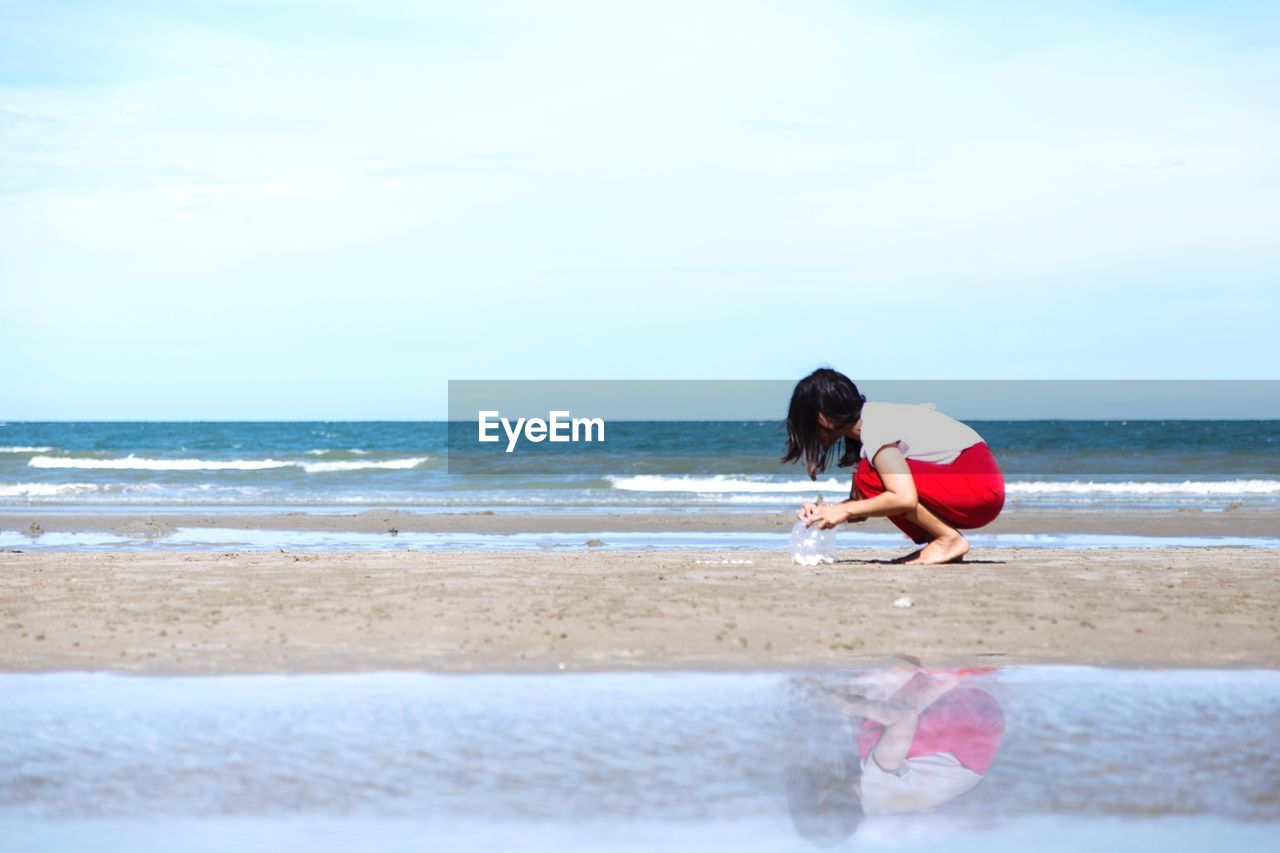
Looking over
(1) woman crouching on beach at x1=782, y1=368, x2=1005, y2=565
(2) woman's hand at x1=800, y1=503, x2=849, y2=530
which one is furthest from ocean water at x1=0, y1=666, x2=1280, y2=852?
(1) woman crouching on beach at x1=782, y1=368, x2=1005, y2=565

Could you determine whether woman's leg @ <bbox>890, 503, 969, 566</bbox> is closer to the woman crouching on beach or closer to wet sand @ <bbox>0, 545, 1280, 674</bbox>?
the woman crouching on beach

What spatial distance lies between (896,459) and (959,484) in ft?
2.01

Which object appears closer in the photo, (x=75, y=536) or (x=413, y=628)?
(x=413, y=628)

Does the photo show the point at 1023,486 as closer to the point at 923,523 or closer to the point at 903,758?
the point at 923,523

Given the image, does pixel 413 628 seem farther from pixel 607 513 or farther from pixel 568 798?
pixel 607 513

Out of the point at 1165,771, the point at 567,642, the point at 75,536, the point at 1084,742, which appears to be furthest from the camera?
the point at 75,536

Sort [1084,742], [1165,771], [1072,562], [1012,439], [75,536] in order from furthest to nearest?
1. [1012,439]
2. [75,536]
3. [1072,562]
4. [1084,742]
5. [1165,771]

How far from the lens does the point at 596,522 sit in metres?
18.8

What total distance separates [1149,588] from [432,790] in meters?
5.51

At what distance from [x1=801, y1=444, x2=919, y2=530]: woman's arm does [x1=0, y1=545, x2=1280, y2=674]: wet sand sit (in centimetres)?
40

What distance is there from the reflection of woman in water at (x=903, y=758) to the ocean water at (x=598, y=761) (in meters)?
0.02

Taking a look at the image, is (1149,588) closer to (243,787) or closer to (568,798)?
(568,798)

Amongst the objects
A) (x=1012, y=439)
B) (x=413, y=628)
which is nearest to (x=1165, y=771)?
(x=413, y=628)

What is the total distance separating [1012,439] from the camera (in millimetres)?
53500
